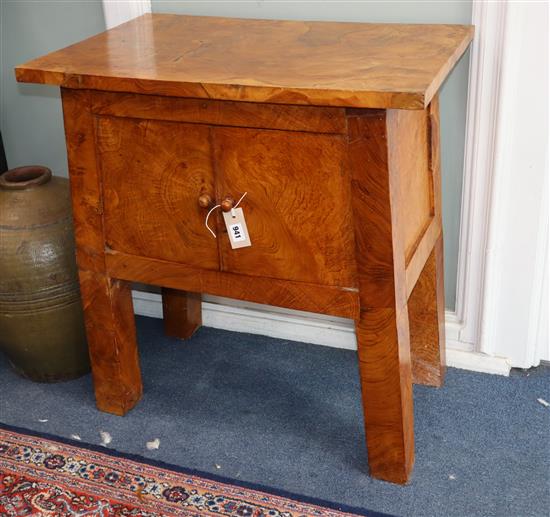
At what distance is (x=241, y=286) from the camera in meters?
1.41

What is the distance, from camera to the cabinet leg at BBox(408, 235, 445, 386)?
1.61 m

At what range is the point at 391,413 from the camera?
1406 millimetres

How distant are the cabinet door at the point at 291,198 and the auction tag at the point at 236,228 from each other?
0.01 meters

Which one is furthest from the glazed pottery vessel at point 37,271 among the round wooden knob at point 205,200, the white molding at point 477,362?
the white molding at point 477,362

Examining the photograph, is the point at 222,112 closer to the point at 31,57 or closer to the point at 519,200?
the point at 519,200

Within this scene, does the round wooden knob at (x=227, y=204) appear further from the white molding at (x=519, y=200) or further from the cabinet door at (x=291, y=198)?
the white molding at (x=519, y=200)

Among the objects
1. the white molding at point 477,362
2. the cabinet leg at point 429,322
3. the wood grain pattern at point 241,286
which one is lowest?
the white molding at point 477,362

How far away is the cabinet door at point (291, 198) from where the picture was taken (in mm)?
1263

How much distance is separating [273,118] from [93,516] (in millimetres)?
718

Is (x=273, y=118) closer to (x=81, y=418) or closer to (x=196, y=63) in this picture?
(x=196, y=63)

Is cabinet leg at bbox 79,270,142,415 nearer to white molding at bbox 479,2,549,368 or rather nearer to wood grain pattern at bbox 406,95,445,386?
wood grain pattern at bbox 406,95,445,386

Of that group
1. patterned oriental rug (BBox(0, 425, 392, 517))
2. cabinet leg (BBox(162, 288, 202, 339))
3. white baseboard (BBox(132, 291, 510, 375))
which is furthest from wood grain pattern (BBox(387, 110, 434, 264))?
cabinet leg (BBox(162, 288, 202, 339))

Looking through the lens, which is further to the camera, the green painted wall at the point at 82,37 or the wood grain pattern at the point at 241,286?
the green painted wall at the point at 82,37

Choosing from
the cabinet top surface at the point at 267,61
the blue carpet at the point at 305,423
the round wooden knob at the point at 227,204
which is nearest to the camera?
the cabinet top surface at the point at 267,61
